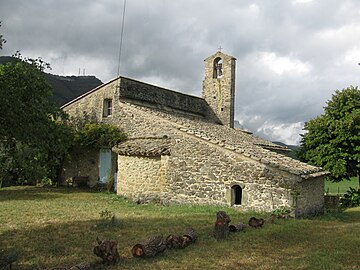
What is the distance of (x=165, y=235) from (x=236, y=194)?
5.87m

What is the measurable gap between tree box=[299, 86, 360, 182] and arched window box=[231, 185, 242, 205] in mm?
8432

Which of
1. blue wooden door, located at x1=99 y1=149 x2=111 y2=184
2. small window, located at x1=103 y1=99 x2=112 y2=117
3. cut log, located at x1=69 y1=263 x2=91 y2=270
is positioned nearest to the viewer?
cut log, located at x1=69 y1=263 x2=91 y2=270

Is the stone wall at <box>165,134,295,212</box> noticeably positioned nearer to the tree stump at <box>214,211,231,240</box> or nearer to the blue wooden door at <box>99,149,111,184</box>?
the tree stump at <box>214,211,231,240</box>

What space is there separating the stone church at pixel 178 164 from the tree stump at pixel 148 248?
663 cm

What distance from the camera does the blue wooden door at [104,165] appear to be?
790 inches

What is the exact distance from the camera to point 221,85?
27078mm

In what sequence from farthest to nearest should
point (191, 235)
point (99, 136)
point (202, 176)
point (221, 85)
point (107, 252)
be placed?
1. point (221, 85)
2. point (99, 136)
3. point (202, 176)
4. point (191, 235)
5. point (107, 252)

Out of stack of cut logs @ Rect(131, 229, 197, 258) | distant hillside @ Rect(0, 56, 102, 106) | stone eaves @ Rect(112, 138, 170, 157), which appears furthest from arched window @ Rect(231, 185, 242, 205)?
distant hillside @ Rect(0, 56, 102, 106)

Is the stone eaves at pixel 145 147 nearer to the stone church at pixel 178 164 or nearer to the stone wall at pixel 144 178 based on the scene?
the stone church at pixel 178 164

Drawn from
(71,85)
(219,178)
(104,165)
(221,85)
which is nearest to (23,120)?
(219,178)

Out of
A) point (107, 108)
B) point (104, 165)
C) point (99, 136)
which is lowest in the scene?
point (104, 165)

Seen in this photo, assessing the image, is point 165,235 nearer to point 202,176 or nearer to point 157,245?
point 157,245

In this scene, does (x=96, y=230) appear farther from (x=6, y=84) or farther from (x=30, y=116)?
(x=6, y=84)

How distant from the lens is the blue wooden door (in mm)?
20062
